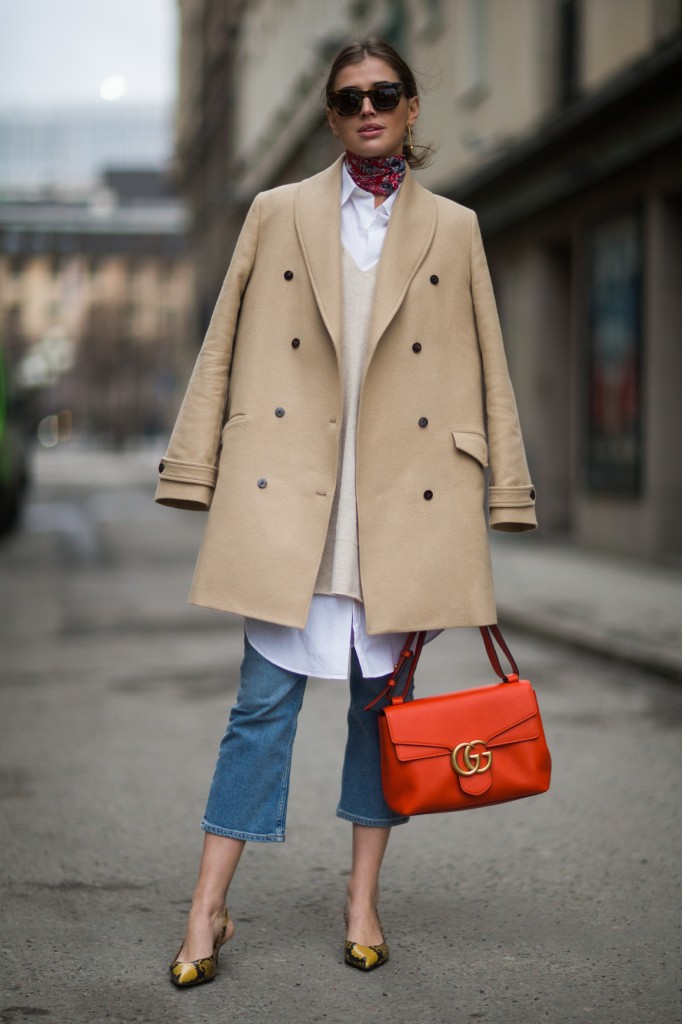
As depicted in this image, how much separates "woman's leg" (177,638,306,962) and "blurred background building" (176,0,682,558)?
902cm

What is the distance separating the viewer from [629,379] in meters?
13.3

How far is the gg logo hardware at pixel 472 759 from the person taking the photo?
9.88 ft

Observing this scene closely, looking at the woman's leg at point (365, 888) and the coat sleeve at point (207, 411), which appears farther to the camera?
the woman's leg at point (365, 888)

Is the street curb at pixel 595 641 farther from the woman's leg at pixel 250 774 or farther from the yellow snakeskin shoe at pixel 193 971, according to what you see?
the yellow snakeskin shoe at pixel 193 971

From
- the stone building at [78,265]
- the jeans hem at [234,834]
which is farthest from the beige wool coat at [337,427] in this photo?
the stone building at [78,265]

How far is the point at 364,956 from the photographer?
314 centimetres

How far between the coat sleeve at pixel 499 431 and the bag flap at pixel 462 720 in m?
0.37

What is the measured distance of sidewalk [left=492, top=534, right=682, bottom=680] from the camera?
7609 mm

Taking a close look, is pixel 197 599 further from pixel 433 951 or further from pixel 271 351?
pixel 433 951

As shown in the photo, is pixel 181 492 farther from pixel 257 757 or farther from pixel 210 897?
pixel 210 897

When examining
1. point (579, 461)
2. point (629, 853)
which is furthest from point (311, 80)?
point (629, 853)

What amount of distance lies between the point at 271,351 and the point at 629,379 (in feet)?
35.0

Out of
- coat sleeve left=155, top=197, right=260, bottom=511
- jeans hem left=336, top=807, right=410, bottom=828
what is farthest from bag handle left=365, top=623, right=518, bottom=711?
coat sleeve left=155, top=197, right=260, bottom=511

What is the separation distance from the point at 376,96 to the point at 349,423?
2.30ft
